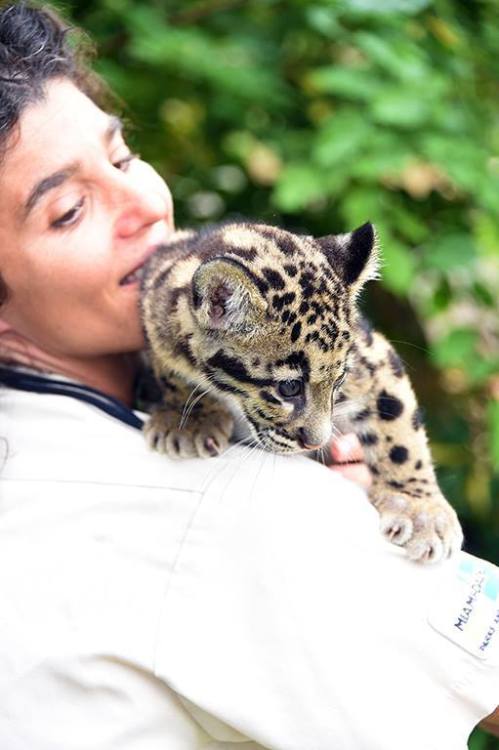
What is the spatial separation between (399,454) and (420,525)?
0.39 meters

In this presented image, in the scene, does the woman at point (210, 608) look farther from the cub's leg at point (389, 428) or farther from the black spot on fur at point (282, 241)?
the black spot on fur at point (282, 241)

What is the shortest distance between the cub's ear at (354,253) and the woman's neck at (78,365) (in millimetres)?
892

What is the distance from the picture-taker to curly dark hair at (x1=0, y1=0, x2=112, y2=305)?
9.30 ft

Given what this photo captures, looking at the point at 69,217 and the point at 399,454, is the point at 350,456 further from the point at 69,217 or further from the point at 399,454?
the point at 69,217

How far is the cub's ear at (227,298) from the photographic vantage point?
2.57 m

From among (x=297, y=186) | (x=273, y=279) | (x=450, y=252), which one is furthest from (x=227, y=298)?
(x=450, y=252)

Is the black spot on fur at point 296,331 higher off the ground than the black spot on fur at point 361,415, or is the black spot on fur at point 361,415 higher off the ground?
the black spot on fur at point 296,331

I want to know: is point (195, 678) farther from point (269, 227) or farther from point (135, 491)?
point (269, 227)

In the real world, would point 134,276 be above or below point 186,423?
above

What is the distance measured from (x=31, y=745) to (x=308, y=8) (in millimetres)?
3069

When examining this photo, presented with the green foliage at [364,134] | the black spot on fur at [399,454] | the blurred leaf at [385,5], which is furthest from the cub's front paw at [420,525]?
the blurred leaf at [385,5]

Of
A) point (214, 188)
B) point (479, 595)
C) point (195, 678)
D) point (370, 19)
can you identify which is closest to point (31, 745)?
point (195, 678)

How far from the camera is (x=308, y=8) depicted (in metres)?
4.14

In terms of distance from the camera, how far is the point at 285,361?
8.96 ft
